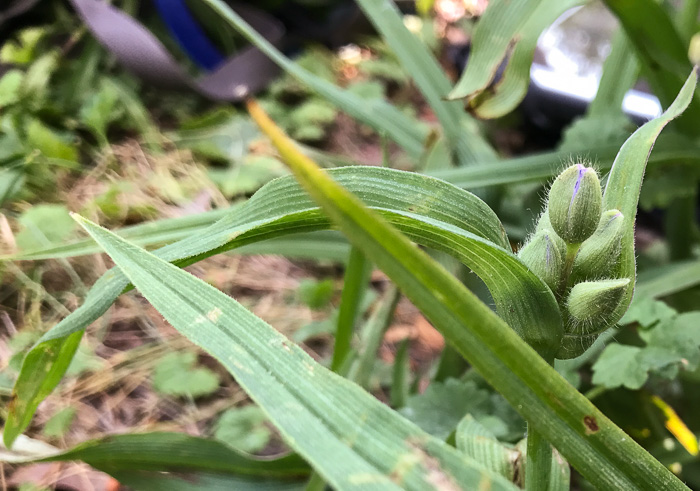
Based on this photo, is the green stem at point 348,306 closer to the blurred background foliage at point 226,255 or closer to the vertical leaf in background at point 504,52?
the blurred background foliage at point 226,255

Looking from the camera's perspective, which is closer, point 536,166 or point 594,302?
point 594,302

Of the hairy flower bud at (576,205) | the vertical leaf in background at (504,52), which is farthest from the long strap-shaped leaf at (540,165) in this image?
the hairy flower bud at (576,205)

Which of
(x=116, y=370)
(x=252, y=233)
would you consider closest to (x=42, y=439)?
(x=116, y=370)

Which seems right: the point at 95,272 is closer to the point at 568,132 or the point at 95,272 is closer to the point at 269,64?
the point at 269,64

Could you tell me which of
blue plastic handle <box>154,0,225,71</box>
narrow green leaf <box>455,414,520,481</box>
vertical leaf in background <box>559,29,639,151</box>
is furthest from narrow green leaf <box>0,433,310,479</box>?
blue plastic handle <box>154,0,225,71</box>

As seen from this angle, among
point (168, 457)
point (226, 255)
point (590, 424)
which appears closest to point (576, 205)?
point (590, 424)

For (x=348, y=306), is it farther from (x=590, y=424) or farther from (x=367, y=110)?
(x=367, y=110)

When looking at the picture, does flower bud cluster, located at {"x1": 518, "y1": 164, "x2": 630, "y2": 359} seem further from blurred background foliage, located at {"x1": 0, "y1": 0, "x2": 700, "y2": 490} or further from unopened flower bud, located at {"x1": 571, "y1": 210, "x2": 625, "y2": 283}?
blurred background foliage, located at {"x1": 0, "y1": 0, "x2": 700, "y2": 490}
